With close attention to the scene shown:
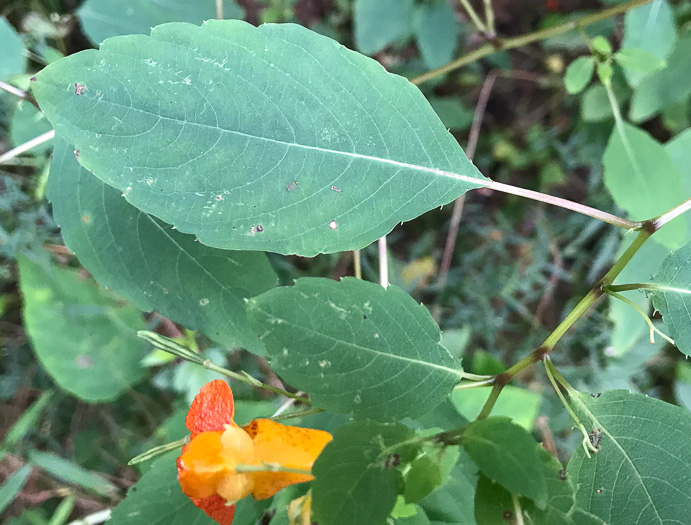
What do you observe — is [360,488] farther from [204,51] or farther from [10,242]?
[10,242]

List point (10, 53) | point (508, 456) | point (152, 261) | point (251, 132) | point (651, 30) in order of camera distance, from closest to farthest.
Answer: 1. point (508, 456)
2. point (251, 132)
3. point (152, 261)
4. point (10, 53)
5. point (651, 30)

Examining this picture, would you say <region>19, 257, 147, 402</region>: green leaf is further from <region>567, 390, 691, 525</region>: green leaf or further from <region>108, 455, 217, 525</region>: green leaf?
<region>567, 390, 691, 525</region>: green leaf

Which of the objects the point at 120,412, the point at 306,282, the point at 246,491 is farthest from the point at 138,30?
the point at 120,412

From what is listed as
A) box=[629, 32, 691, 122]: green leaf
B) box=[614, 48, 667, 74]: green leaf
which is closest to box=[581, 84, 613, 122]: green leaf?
box=[629, 32, 691, 122]: green leaf

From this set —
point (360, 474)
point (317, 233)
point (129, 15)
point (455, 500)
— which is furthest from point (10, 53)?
point (455, 500)

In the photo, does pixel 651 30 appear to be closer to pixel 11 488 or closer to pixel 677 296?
pixel 677 296

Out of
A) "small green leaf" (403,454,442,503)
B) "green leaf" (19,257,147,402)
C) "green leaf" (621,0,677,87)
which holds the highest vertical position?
"green leaf" (621,0,677,87)
